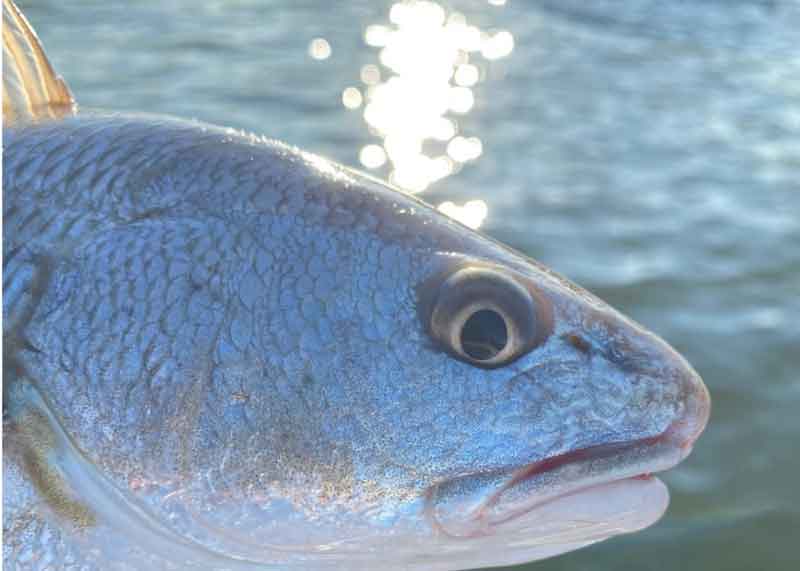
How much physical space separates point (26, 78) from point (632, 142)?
4.46 meters

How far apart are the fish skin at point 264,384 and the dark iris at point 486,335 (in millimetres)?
35

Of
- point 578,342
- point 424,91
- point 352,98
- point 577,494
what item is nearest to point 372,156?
point 352,98

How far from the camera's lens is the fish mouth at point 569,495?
1.37 m

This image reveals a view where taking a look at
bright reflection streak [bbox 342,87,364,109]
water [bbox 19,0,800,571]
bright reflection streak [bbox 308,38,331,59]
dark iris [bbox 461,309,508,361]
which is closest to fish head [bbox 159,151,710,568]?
dark iris [bbox 461,309,508,361]

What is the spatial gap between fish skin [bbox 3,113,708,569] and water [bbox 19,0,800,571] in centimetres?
145

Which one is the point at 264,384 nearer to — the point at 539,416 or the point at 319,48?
the point at 539,416

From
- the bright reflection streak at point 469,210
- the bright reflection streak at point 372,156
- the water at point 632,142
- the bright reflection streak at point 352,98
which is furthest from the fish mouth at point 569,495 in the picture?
the bright reflection streak at point 352,98

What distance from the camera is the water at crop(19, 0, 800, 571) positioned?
320 cm

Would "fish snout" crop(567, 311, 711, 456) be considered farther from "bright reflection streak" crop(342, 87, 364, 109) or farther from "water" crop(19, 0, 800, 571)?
"bright reflection streak" crop(342, 87, 364, 109)

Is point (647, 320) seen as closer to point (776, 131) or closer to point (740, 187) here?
point (740, 187)

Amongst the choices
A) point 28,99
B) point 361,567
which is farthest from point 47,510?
point 28,99

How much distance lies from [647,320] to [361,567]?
8.62 ft

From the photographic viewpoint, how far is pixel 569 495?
138 centimetres

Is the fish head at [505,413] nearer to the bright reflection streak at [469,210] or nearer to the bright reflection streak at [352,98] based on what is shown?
the bright reflection streak at [469,210]
